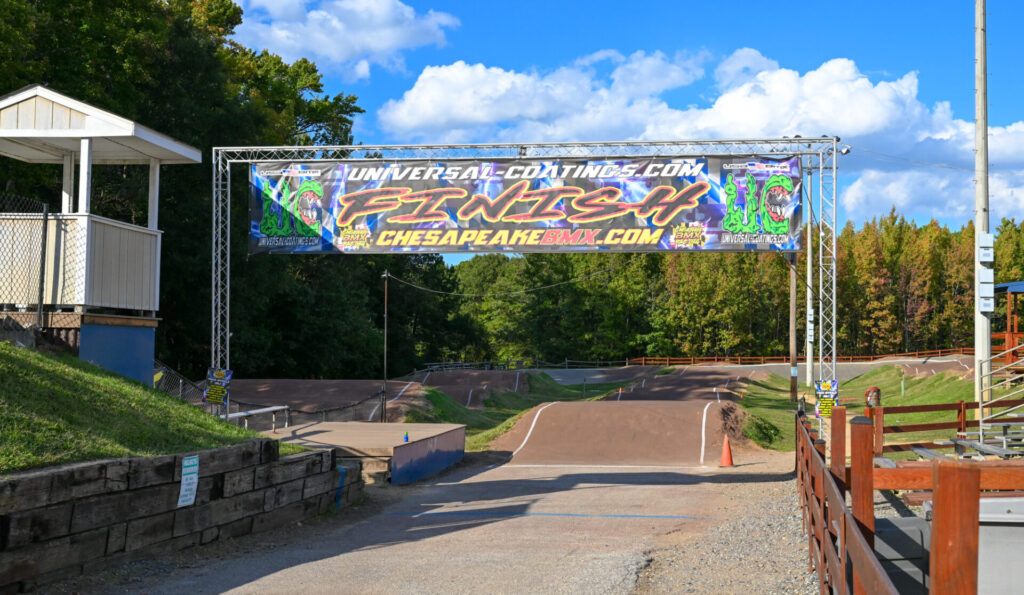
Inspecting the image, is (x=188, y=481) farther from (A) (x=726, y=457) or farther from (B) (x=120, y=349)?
(A) (x=726, y=457)

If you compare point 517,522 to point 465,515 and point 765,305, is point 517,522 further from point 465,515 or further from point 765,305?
point 765,305

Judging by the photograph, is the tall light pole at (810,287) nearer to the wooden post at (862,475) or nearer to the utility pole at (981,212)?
the utility pole at (981,212)

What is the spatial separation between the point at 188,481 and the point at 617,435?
15636mm

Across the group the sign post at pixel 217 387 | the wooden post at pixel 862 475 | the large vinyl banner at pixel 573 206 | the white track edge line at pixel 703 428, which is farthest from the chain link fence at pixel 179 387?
the wooden post at pixel 862 475

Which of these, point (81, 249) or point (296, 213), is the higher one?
point (296, 213)

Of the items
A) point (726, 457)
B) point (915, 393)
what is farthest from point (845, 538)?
point (915, 393)

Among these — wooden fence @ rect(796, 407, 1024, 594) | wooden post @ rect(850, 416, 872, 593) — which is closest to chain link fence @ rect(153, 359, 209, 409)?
wooden fence @ rect(796, 407, 1024, 594)

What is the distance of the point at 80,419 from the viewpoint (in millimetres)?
8180

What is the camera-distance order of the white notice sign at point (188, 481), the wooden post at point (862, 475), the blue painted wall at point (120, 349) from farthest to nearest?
the blue painted wall at point (120, 349), the white notice sign at point (188, 481), the wooden post at point (862, 475)

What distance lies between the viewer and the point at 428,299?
211ft

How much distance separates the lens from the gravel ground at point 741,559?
7.49m

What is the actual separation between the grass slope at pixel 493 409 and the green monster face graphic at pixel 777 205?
10.1 metres

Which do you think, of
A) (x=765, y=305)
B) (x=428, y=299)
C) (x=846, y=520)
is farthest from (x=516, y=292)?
(x=846, y=520)

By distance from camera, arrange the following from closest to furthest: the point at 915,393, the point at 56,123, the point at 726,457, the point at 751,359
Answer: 1. the point at 56,123
2. the point at 726,457
3. the point at 915,393
4. the point at 751,359
